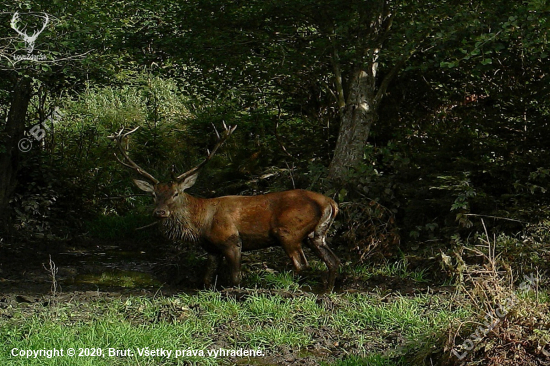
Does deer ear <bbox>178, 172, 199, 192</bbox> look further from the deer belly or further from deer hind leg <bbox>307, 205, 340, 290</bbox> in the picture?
deer hind leg <bbox>307, 205, 340, 290</bbox>

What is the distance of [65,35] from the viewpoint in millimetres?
A: 9180

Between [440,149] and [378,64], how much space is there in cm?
175

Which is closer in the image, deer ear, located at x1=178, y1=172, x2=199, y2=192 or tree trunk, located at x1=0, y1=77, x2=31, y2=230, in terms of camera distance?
deer ear, located at x1=178, y1=172, x2=199, y2=192

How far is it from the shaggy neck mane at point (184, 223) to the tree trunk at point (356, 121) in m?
2.83

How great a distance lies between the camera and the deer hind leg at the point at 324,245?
26.3ft

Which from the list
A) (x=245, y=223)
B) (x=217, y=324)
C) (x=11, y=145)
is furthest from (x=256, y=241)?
(x=11, y=145)

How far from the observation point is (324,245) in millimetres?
8156

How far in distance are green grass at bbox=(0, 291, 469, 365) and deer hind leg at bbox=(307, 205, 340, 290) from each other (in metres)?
0.71

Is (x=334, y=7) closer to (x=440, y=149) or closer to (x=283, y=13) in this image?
(x=283, y=13)

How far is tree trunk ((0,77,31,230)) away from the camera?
1109cm

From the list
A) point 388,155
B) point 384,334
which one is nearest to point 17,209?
point 388,155

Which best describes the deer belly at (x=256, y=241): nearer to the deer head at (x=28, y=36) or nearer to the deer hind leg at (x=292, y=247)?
the deer hind leg at (x=292, y=247)
